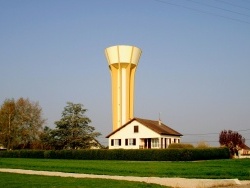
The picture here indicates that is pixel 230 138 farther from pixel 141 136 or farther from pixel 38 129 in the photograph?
pixel 38 129

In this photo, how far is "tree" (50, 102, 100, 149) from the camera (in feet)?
237

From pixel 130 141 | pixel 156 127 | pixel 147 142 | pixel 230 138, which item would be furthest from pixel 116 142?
pixel 230 138

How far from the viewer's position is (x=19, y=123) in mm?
77312

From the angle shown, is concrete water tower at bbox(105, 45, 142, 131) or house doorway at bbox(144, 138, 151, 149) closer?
house doorway at bbox(144, 138, 151, 149)

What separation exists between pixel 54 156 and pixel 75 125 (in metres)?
16.4

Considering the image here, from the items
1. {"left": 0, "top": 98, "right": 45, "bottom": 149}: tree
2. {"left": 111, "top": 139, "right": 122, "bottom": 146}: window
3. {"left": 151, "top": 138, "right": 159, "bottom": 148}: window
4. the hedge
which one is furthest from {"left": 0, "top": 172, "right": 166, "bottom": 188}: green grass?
{"left": 0, "top": 98, "right": 45, "bottom": 149}: tree

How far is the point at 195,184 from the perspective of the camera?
1628 cm

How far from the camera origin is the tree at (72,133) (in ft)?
237

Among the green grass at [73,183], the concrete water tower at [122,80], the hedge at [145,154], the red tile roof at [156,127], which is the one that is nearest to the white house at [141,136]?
the red tile roof at [156,127]

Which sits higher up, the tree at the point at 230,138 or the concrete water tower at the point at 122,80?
the concrete water tower at the point at 122,80

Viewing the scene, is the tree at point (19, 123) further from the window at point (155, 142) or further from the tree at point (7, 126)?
the window at point (155, 142)

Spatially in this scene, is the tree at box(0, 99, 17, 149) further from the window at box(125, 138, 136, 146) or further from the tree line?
the window at box(125, 138, 136, 146)

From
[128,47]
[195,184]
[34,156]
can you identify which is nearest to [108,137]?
[34,156]

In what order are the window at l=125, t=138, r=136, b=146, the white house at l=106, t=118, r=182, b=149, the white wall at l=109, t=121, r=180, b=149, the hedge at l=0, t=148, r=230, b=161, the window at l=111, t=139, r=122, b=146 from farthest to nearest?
the window at l=111, t=139, r=122, b=146, the window at l=125, t=138, r=136, b=146, the white wall at l=109, t=121, r=180, b=149, the white house at l=106, t=118, r=182, b=149, the hedge at l=0, t=148, r=230, b=161
